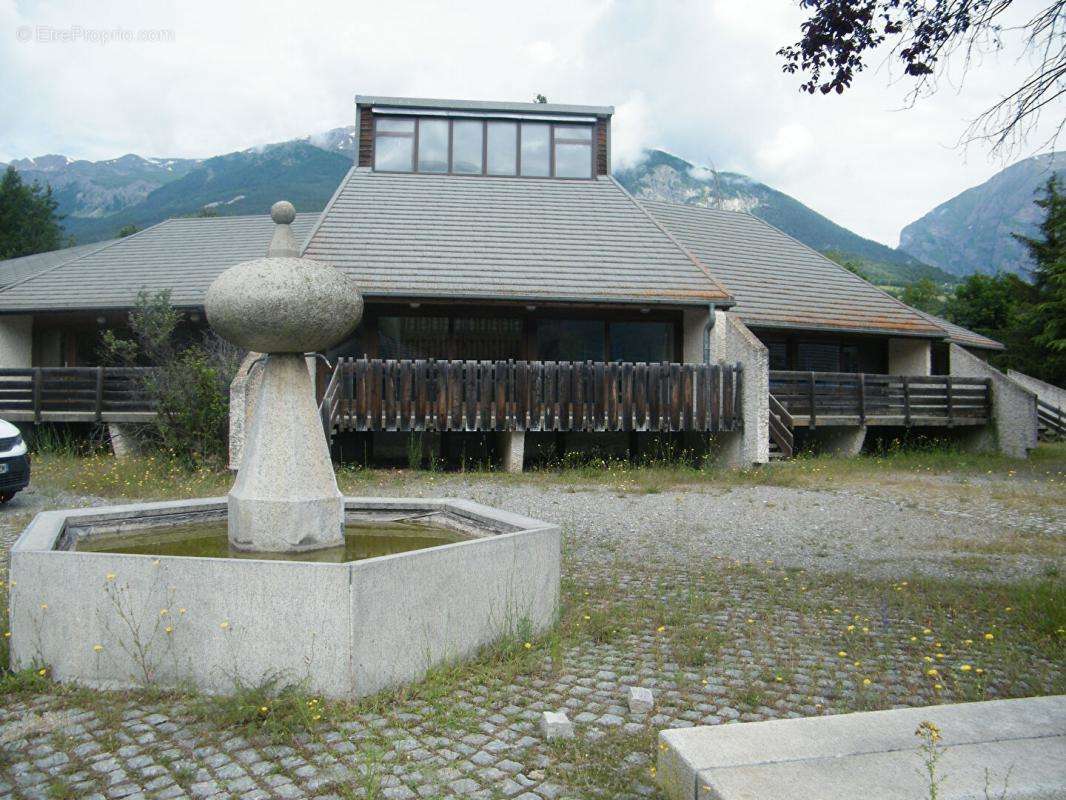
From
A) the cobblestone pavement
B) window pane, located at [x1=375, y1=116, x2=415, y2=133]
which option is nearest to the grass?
the cobblestone pavement

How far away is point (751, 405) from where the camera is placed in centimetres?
1484

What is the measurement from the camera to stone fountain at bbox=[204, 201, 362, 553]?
4.79 metres

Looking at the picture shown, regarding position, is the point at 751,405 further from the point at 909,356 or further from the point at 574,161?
the point at 574,161

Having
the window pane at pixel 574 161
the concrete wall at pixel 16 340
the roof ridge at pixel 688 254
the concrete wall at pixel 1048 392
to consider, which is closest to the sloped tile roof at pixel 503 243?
the roof ridge at pixel 688 254

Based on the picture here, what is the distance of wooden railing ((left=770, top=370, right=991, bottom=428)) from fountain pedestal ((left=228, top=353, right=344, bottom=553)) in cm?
1251

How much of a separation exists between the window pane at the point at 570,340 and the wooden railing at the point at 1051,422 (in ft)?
51.0

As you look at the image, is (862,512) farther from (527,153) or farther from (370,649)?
(527,153)

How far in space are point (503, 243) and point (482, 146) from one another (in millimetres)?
4906

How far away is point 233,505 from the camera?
A: 499cm

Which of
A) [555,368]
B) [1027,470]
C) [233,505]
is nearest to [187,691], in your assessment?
[233,505]

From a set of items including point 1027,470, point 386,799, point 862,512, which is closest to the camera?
point 386,799

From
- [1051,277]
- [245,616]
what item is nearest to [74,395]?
[245,616]

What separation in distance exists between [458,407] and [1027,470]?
11.2m

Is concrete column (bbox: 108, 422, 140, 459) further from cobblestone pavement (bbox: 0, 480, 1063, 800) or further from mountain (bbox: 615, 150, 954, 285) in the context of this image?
mountain (bbox: 615, 150, 954, 285)
